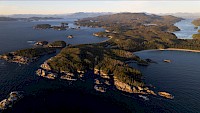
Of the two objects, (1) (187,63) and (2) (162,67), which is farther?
(1) (187,63)

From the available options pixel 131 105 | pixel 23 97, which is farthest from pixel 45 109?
pixel 131 105

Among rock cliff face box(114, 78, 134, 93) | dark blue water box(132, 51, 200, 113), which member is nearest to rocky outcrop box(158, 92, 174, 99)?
dark blue water box(132, 51, 200, 113)

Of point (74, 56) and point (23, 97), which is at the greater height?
point (74, 56)

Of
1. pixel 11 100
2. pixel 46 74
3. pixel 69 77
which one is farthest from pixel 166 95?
pixel 11 100

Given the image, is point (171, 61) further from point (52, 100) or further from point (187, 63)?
point (52, 100)

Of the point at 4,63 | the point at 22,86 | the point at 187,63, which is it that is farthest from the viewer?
the point at 187,63

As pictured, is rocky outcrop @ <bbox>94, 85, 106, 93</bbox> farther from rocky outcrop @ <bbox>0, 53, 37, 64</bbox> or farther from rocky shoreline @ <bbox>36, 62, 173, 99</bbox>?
rocky outcrop @ <bbox>0, 53, 37, 64</bbox>
